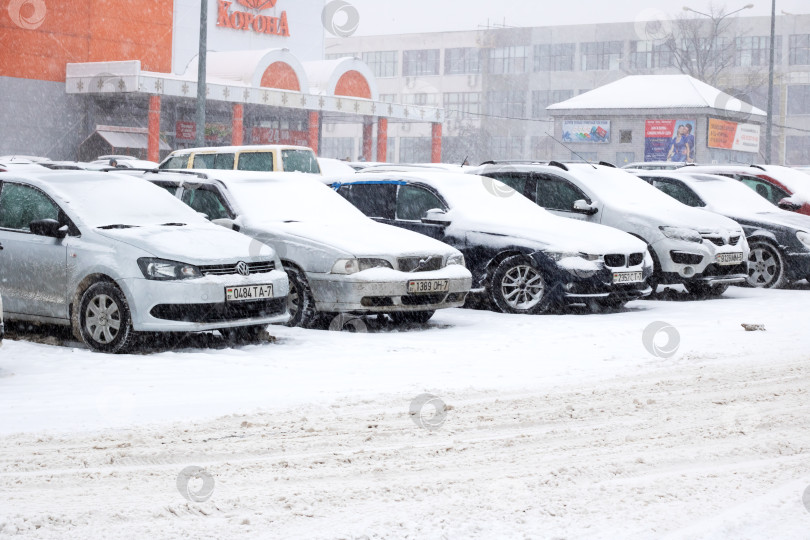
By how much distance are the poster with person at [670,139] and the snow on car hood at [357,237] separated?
111 ft

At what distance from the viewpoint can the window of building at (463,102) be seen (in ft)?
293

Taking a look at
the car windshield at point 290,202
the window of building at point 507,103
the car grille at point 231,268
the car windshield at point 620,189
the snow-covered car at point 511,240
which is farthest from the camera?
the window of building at point 507,103

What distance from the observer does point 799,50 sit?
7706 centimetres

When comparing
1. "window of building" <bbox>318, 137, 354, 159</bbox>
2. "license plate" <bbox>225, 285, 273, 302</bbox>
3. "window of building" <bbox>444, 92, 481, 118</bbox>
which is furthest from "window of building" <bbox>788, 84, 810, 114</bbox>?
"license plate" <bbox>225, 285, 273, 302</bbox>

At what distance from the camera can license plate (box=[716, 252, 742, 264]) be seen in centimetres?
1414

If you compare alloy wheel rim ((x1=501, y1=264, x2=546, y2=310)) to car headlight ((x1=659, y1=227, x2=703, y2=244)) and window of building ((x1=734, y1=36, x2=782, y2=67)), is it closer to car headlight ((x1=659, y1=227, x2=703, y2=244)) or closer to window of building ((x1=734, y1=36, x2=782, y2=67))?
car headlight ((x1=659, y1=227, x2=703, y2=244))

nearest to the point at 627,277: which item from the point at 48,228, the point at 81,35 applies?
the point at 48,228

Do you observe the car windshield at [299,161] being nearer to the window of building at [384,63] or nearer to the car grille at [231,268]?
the car grille at [231,268]

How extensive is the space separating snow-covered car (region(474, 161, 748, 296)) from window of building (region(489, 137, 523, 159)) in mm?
70218

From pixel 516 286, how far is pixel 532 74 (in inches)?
2988

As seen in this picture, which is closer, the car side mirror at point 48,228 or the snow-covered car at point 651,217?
the car side mirror at point 48,228

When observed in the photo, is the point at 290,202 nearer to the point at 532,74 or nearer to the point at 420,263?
the point at 420,263

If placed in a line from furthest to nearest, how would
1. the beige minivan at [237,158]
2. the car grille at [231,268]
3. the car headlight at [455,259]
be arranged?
the beige minivan at [237,158] < the car headlight at [455,259] < the car grille at [231,268]

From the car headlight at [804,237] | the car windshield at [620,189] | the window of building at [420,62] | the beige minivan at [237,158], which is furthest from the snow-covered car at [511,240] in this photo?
the window of building at [420,62]
